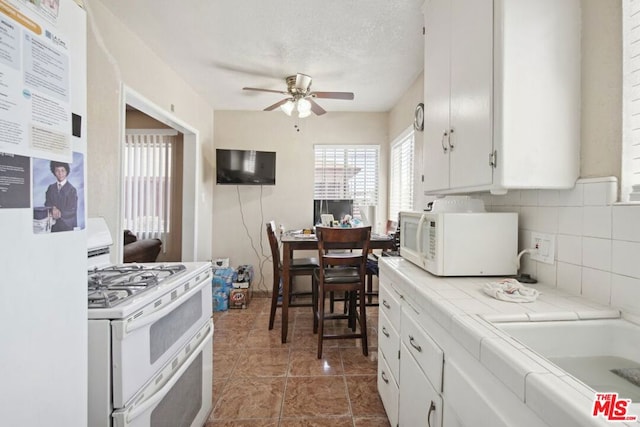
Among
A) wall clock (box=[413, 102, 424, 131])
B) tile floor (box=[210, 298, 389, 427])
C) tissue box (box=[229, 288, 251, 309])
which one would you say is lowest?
tile floor (box=[210, 298, 389, 427])

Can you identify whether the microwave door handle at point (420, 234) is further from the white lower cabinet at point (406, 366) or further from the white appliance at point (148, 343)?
the white appliance at point (148, 343)

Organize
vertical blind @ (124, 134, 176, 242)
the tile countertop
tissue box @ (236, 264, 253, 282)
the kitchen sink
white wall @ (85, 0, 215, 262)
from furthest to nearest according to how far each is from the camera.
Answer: vertical blind @ (124, 134, 176, 242) < tissue box @ (236, 264, 253, 282) < white wall @ (85, 0, 215, 262) < the kitchen sink < the tile countertop

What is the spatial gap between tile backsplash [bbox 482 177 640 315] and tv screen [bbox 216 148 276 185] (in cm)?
303

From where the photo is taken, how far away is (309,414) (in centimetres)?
167

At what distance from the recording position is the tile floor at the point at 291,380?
1656mm

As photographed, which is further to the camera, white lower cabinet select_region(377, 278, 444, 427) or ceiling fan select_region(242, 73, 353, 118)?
ceiling fan select_region(242, 73, 353, 118)

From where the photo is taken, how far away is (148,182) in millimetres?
3996

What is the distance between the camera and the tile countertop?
0.48m

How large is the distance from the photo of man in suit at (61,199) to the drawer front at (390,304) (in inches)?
50.3

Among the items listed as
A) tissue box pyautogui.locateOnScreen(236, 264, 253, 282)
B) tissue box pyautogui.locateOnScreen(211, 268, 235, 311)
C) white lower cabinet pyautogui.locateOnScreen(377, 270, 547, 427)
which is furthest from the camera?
tissue box pyautogui.locateOnScreen(236, 264, 253, 282)

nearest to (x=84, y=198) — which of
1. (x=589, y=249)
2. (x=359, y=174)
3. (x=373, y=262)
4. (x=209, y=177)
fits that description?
(x=589, y=249)

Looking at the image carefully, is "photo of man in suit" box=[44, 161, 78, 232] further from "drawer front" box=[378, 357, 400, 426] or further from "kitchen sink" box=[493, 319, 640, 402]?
"drawer front" box=[378, 357, 400, 426]

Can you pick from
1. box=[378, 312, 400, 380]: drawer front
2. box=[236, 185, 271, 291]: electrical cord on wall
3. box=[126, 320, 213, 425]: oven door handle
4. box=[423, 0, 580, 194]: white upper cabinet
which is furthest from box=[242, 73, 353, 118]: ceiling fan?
box=[126, 320, 213, 425]: oven door handle

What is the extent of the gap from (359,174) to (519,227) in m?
2.77
